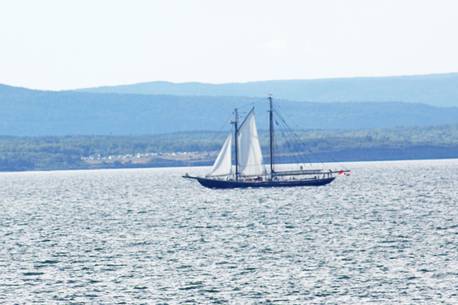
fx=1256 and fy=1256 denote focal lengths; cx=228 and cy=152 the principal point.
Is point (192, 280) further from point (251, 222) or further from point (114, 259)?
point (251, 222)

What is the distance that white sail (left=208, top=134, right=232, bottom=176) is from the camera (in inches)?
6993

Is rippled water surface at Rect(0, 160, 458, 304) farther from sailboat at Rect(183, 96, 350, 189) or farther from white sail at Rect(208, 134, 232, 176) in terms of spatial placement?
white sail at Rect(208, 134, 232, 176)

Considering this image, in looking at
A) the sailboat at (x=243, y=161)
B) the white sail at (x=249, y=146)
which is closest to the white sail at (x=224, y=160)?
the sailboat at (x=243, y=161)

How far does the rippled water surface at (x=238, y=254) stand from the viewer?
72812 mm

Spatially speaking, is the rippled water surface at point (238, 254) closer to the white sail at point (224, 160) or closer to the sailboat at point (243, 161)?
the sailboat at point (243, 161)

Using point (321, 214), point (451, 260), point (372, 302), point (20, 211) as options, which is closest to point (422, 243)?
point (451, 260)

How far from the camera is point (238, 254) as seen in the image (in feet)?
304

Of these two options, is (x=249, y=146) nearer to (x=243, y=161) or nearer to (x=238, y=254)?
(x=243, y=161)

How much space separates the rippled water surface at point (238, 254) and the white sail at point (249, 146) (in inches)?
760

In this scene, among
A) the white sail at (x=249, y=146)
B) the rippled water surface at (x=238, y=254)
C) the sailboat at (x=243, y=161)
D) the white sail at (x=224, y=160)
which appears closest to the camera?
the rippled water surface at (x=238, y=254)

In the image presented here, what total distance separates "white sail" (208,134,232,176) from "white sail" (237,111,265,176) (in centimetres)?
151

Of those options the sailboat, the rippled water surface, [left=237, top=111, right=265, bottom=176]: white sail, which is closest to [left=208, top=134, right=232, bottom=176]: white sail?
the sailboat

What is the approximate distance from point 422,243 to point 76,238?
3280cm

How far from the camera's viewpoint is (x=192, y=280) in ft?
259
